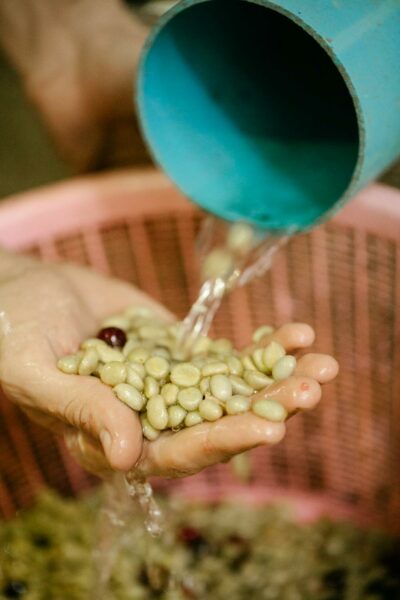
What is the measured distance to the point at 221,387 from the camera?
26.4 inches

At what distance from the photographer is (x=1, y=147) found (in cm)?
217

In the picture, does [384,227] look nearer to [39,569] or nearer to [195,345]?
[195,345]

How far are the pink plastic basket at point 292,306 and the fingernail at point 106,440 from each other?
0.48m

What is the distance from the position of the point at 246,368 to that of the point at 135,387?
119mm

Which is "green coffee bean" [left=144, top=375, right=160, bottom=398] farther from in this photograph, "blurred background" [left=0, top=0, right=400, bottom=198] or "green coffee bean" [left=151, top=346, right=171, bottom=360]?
"blurred background" [left=0, top=0, right=400, bottom=198]

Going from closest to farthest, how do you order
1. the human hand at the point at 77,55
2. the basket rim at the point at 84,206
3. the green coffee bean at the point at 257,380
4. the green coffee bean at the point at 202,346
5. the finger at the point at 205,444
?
the finger at the point at 205,444
the green coffee bean at the point at 257,380
the green coffee bean at the point at 202,346
the basket rim at the point at 84,206
the human hand at the point at 77,55

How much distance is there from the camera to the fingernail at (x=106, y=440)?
604mm

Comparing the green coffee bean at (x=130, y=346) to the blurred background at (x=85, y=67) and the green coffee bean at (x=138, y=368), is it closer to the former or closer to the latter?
the green coffee bean at (x=138, y=368)

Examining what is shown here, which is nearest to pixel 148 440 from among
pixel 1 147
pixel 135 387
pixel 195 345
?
pixel 135 387

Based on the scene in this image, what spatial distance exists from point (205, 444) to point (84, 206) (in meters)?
0.52

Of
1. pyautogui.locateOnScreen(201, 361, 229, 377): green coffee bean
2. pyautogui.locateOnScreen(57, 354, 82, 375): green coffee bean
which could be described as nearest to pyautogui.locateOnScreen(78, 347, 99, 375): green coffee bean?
pyautogui.locateOnScreen(57, 354, 82, 375): green coffee bean

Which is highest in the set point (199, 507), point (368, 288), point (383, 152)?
point (383, 152)

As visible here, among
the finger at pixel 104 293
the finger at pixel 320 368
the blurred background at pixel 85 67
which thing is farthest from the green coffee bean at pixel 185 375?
the blurred background at pixel 85 67

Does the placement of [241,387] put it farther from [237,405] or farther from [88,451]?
[88,451]
